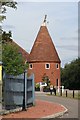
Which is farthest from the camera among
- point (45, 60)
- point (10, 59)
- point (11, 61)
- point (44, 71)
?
point (45, 60)

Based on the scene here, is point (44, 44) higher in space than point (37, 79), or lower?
higher

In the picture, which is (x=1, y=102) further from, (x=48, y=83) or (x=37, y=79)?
(x=37, y=79)

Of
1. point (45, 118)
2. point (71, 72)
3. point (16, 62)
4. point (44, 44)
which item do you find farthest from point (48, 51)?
point (45, 118)

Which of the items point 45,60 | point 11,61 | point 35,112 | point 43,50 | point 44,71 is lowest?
point 35,112

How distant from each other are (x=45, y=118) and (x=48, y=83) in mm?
65287

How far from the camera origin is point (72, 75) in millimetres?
97125

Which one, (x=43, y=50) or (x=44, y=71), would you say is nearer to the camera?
(x=44, y=71)

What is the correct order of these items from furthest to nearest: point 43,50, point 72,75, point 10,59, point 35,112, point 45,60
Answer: point 72,75 → point 43,50 → point 45,60 → point 10,59 → point 35,112

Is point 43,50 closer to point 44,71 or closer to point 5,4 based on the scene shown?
point 44,71

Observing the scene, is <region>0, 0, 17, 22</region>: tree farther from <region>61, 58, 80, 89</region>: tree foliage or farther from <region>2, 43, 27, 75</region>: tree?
<region>61, 58, 80, 89</region>: tree foliage

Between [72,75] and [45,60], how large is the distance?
947cm

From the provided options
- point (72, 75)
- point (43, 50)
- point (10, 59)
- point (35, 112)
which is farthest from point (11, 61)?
point (72, 75)

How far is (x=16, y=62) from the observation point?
2470cm

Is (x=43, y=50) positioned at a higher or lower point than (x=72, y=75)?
higher
